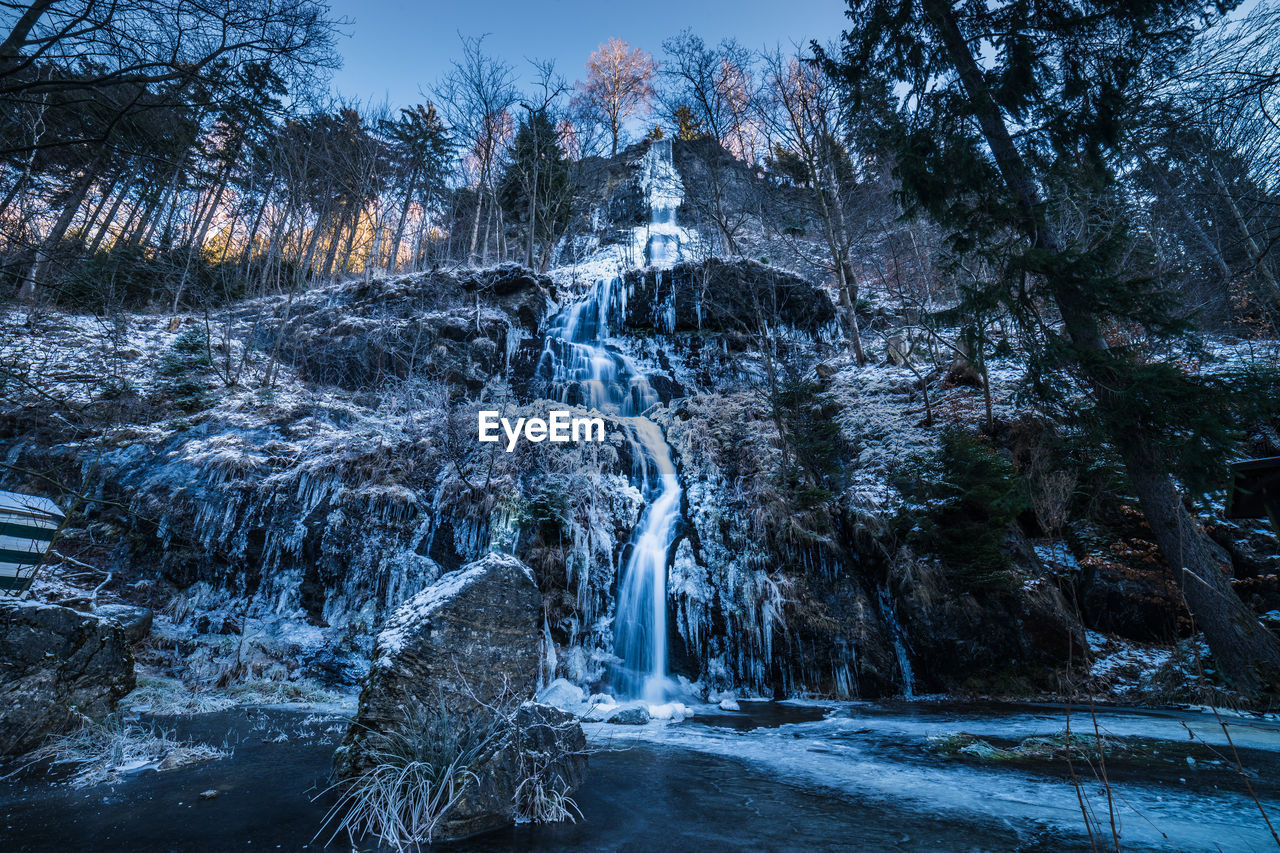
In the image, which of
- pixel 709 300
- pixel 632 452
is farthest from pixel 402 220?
pixel 632 452

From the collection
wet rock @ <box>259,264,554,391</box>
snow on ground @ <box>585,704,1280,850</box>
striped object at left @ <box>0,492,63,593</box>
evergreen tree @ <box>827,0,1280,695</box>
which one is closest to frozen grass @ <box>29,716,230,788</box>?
striped object at left @ <box>0,492,63,593</box>

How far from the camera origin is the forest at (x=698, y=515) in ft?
11.4

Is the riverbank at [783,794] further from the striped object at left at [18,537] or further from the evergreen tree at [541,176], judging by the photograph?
the evergreen tree at [541,176]

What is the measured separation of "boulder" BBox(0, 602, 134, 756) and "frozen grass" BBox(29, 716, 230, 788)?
172 mm

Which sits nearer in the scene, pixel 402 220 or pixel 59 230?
pixel 59 230

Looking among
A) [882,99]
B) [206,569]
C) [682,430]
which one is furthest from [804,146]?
[206,569]

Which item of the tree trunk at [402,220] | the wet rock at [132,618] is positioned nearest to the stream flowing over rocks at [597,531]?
the wet rock at [132,618]

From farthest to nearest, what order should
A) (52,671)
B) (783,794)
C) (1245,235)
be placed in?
1. (1245,235)
2. (52,671)
3. (783,794)

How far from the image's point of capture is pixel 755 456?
10734 mm

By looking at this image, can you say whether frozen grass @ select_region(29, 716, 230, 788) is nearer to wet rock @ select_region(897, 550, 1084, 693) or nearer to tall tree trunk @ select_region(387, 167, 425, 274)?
wet rock @ select_region(897, 550, 1084, 693)

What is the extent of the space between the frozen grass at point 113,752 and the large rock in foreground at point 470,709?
1930mm

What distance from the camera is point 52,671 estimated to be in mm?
4281

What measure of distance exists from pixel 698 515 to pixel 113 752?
789 centimetres

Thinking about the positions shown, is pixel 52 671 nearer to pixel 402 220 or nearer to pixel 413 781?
pixel 413 781
